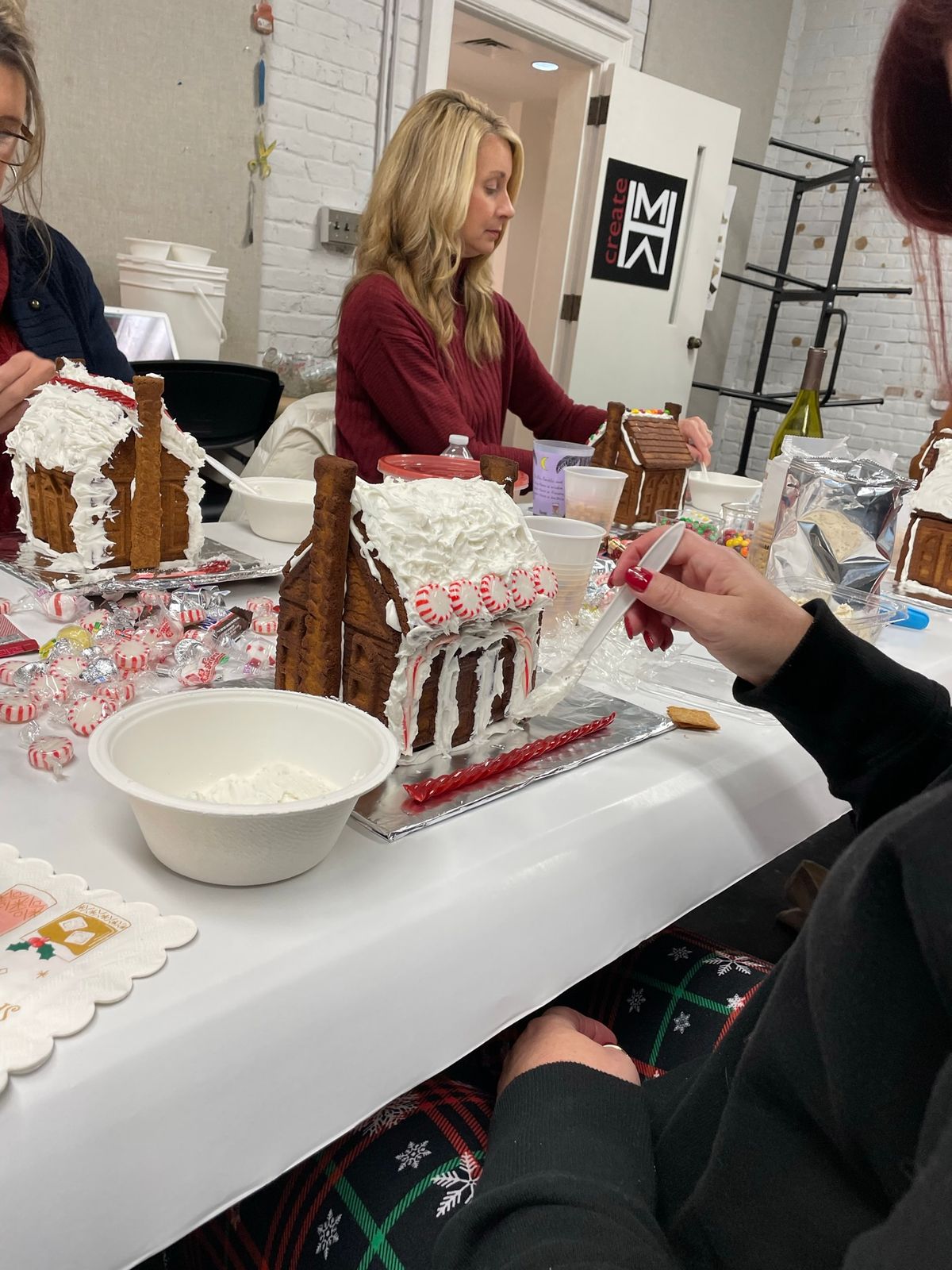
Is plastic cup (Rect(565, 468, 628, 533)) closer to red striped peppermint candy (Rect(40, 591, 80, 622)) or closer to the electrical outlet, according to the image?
red striped peppermint candy (Rect(40, 591, 80, 622))

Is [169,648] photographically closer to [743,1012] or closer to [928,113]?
[743,1012]

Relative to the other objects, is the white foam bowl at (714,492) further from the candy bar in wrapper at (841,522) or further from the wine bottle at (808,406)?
the candy bar in wrapper at (841,522)

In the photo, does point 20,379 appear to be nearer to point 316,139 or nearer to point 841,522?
point 841,522

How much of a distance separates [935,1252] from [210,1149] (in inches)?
13.9

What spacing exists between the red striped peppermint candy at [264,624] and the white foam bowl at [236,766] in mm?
293

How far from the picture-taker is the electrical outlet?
3271 mm

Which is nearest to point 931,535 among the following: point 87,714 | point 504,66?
point 87,714

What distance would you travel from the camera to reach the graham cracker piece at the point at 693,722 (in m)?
0.95

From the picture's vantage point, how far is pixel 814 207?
16.6ft

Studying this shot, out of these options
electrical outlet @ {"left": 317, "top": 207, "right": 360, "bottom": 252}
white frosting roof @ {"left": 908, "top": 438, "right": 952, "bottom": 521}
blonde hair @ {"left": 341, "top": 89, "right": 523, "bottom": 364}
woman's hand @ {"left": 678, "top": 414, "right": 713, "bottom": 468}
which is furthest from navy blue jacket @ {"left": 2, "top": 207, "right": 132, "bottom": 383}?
electrical outlet @ {"left": 317, "top": 207, "right": 360, "bottom": 252}

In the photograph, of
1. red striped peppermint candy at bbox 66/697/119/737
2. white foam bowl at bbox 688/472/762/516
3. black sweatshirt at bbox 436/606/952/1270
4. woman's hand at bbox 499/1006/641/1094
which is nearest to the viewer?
black sweatshirt at bbox 436/606/952/1270

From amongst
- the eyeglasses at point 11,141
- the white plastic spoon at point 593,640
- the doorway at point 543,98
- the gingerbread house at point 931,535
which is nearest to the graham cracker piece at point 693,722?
the white plastic spoon at point 593,640

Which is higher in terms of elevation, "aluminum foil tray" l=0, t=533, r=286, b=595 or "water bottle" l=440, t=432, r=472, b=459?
"water bottle" l=440, t=432, r=472, b=459

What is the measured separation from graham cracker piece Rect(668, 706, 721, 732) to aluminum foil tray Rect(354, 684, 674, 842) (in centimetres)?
1
